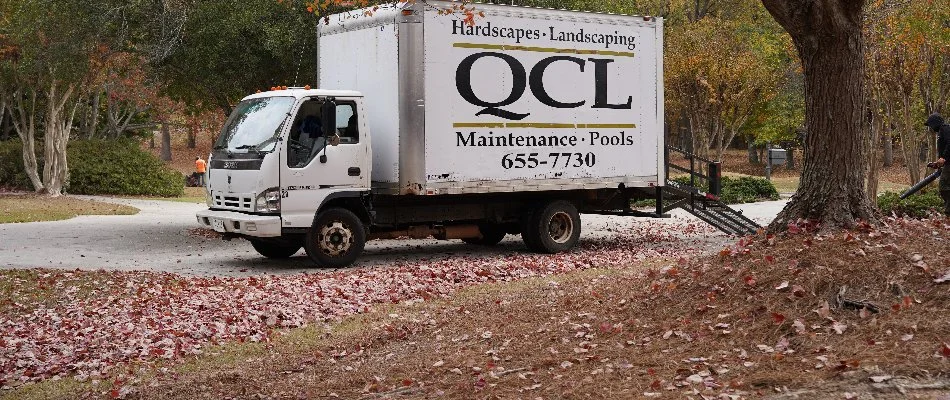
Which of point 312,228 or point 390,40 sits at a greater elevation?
point 390,40

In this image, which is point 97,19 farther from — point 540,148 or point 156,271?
point 540,148

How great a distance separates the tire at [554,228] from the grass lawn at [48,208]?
1214 centimetres

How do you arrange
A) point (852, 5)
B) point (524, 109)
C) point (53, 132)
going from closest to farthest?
1. point (852, 5)
2. point (524, 109)
3. point (53, 132)

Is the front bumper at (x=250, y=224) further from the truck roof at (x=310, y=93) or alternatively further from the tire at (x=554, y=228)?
the tire at (x=554, y=228)

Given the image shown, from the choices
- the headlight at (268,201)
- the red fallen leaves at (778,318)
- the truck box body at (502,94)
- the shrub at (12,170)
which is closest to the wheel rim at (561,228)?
the truck box body at (502,94)

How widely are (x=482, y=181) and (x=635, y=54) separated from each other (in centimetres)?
346

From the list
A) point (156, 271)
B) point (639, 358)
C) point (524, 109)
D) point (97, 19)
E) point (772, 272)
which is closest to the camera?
point (639, 358)

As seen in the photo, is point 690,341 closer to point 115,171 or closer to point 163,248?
point 163,248

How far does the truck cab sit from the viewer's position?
1530cm

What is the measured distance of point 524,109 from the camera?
1684 cm

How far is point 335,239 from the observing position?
1597 cm

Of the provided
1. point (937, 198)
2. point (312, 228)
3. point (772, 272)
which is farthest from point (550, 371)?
point (937, 198)

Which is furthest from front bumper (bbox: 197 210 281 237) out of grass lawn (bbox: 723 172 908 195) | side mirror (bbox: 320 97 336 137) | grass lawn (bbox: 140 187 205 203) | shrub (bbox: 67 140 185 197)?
grass lawn (bbox: 723 172 908 195)

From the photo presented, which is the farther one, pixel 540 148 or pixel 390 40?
pixel 540 148
